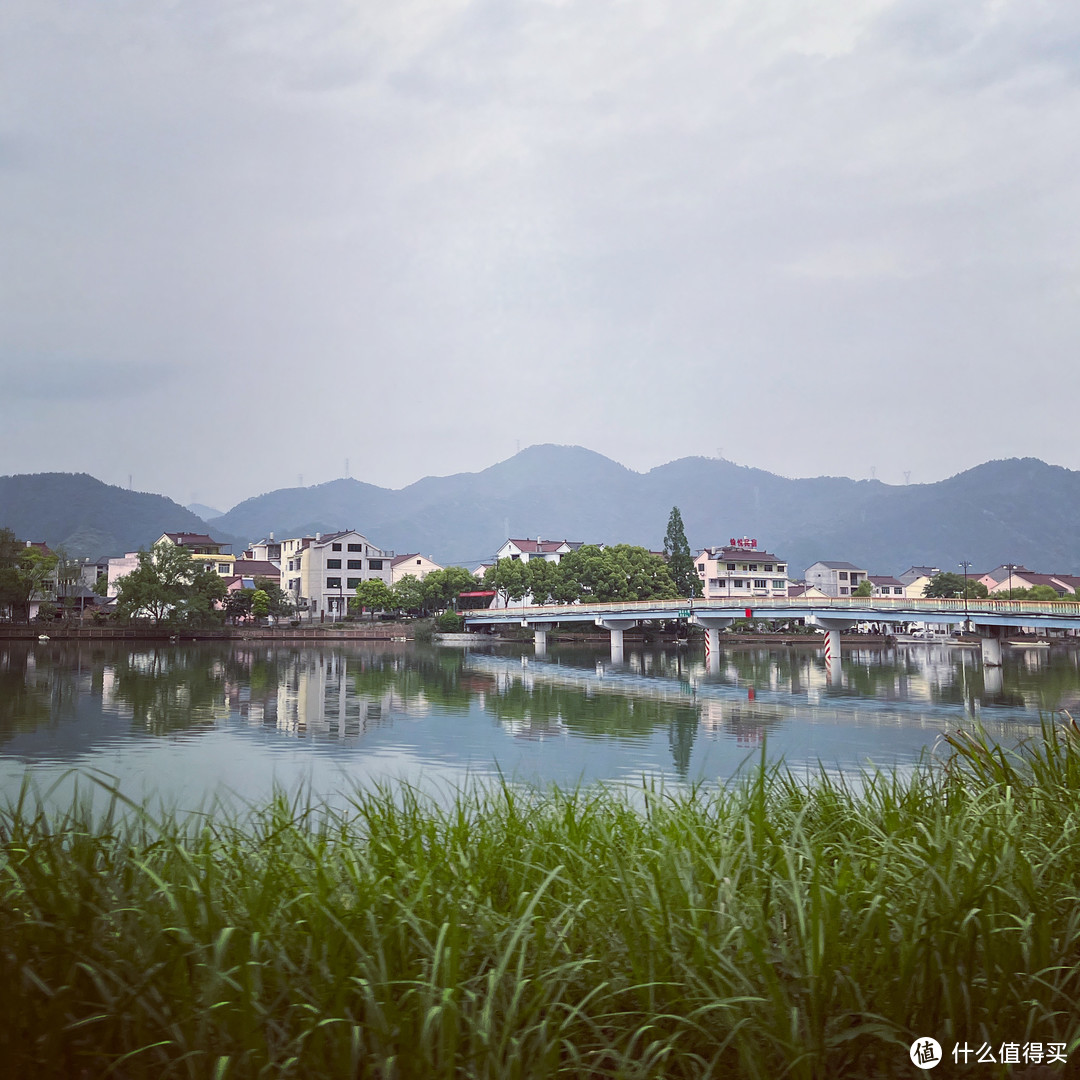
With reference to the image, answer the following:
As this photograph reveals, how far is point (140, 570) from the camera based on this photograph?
45125mm

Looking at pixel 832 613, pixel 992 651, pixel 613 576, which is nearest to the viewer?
pixel 992 651

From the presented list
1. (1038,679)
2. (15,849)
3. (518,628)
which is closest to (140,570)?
(518,628)

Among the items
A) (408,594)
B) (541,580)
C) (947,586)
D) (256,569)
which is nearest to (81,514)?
(256,569)

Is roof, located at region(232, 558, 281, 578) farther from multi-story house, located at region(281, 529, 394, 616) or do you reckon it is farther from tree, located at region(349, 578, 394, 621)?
tree, located at region(349, 578, 394, 621)

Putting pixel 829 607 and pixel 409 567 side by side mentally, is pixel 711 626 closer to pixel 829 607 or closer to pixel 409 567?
pixel 829 607

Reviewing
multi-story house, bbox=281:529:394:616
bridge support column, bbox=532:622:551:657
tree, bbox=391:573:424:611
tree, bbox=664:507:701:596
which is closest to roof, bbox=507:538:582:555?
multi-story house, bbox=281:529:394:616

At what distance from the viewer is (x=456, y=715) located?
2178 cm

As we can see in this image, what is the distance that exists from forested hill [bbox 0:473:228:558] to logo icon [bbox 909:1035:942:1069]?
31998 mm

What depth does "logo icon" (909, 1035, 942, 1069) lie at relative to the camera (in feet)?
6.75

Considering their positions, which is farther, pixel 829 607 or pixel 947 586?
pixel 947 586

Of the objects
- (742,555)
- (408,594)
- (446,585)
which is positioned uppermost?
(742,555)

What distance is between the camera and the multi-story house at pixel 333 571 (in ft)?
211

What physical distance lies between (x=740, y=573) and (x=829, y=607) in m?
31.8

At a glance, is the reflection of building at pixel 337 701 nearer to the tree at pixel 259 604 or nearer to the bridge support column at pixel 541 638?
the bridge support column at pixel 541 638
